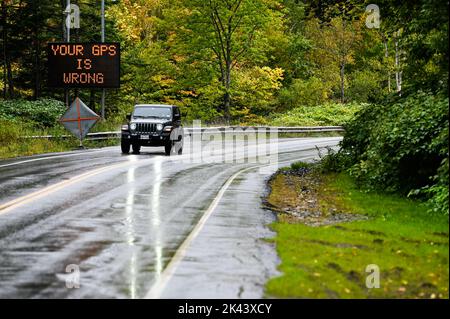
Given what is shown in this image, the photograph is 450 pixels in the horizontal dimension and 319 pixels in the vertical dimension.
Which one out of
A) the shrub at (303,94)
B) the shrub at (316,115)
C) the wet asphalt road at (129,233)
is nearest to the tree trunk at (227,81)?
the shrub at (316,115)

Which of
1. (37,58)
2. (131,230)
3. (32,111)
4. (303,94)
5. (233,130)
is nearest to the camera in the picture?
(131,230)

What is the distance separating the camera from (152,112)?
30.9 metres

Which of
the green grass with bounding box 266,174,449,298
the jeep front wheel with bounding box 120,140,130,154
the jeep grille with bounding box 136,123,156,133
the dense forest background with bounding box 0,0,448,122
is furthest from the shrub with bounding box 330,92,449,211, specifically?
the jeep front wheel with bounding box 120,140,130,154

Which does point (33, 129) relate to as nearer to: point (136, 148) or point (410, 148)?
point (136, 148)

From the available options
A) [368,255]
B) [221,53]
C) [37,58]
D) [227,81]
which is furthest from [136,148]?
[221,53]

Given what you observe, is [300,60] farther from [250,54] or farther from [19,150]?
[19,150]

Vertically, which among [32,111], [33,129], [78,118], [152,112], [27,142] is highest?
[32,111]

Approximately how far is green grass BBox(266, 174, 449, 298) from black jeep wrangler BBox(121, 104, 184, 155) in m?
15.4

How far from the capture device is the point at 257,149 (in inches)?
1475

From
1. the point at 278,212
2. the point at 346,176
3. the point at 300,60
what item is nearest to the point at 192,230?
the point at 278,212

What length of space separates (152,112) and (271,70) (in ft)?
84.5

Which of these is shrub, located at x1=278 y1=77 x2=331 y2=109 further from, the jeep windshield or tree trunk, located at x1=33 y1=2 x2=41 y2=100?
→ the jeep windshield

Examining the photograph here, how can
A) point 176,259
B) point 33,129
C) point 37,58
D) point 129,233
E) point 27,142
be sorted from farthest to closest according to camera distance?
point 37,58, point 33,129, point 27,142, point 129,233, point 176,259

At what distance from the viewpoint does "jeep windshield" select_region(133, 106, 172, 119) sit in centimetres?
3080
